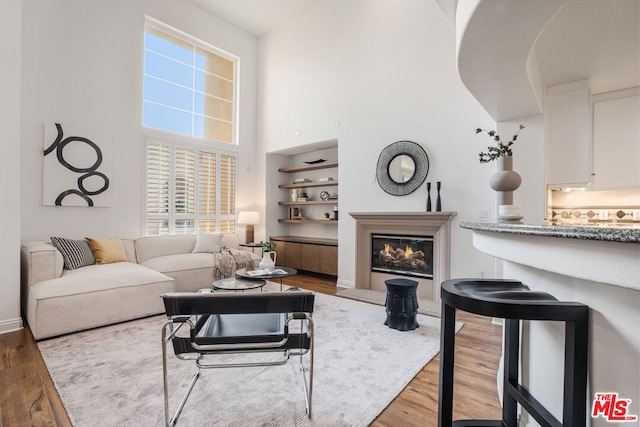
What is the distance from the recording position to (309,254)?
5.58m

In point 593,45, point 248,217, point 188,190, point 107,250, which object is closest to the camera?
point 593,45

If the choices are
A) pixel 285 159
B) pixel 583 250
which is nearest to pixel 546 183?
pixel 583 250

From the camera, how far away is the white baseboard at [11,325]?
113 inches

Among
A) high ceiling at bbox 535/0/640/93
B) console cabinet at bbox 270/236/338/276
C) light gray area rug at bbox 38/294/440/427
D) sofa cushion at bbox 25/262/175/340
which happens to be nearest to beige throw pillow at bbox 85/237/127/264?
sofa cushion at bbox 25/262/175/340

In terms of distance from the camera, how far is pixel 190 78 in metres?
5.76

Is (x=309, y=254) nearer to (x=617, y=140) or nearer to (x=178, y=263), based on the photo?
(x=178, y=263)

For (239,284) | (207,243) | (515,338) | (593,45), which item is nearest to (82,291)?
(239,284)

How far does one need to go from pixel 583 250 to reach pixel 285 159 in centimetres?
609

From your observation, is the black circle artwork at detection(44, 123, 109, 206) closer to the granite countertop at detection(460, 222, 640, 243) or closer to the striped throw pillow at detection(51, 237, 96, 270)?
the striped throw pillow at detection(51, 237, 96, 270)

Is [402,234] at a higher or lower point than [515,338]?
higher

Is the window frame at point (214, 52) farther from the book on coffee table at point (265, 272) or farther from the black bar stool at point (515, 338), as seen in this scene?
the black bar stool at point (515, 338)

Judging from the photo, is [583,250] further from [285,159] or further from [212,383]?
[285,159]

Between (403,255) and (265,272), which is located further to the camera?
(403,255)

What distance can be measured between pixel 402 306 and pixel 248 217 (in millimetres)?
3736
